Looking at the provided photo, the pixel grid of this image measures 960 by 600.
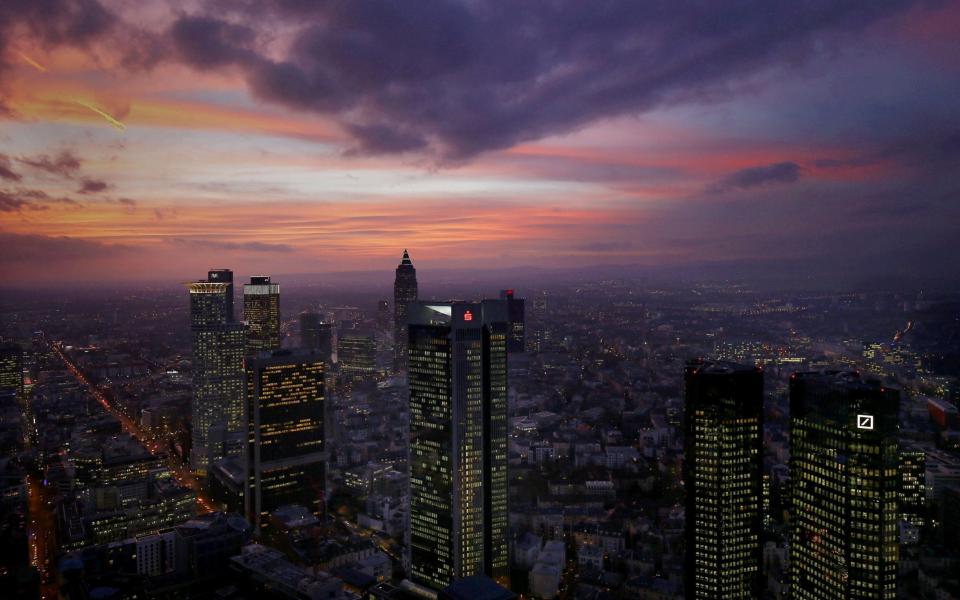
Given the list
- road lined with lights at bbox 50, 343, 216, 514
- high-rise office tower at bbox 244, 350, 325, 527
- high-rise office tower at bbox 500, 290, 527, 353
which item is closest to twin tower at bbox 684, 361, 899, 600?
high-rise office tower at bbox 244, 350, 325, 527

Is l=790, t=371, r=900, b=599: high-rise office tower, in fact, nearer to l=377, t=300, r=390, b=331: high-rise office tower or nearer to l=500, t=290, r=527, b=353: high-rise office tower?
l=500, t=290, r=527, b=353: high-rise office tower

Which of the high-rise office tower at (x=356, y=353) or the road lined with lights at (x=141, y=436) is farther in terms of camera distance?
the high-rise office tower at (x=356, y=353)

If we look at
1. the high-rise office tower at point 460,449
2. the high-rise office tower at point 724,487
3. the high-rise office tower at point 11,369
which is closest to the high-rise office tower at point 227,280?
the high-rise office tower at point 11,369

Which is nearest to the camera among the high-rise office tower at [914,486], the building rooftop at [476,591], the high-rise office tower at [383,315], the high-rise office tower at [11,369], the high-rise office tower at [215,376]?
the building rooftop at [476,591]

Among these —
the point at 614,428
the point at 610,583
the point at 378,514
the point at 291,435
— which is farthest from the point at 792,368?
the point at 291,435

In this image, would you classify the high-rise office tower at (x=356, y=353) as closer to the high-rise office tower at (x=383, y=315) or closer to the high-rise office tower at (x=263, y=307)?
the high-rise office tower at (x=383, y=315)
